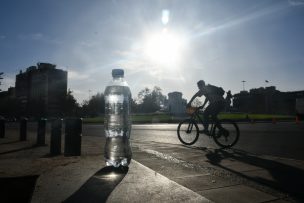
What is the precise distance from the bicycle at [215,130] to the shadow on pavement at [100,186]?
4678mm

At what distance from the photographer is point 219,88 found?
958cm

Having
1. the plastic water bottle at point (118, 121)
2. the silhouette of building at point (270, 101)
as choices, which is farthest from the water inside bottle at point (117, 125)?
the silhouette of building at point (270, 101)

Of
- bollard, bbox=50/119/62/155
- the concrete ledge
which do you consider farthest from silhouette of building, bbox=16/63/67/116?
the concrete ledge

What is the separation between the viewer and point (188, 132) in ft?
34.9

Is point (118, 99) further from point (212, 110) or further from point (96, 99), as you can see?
point (96, 99)

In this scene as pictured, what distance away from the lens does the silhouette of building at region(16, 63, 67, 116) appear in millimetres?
160875

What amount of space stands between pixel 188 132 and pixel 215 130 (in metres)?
1.21

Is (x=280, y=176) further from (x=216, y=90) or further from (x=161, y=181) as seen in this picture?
(x=216, y=90)

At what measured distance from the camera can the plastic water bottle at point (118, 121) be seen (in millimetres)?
6067

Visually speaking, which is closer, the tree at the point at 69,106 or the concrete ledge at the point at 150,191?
the concrete ledge at the point at 150,191

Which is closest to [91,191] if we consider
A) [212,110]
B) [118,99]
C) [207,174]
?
[207,174]

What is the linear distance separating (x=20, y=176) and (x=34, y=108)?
504ft

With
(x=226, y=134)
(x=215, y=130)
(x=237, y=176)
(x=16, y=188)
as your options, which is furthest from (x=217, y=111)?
(x=16, y=188)

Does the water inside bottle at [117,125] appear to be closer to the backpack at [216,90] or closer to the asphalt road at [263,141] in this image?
the backpack at [216,90]
